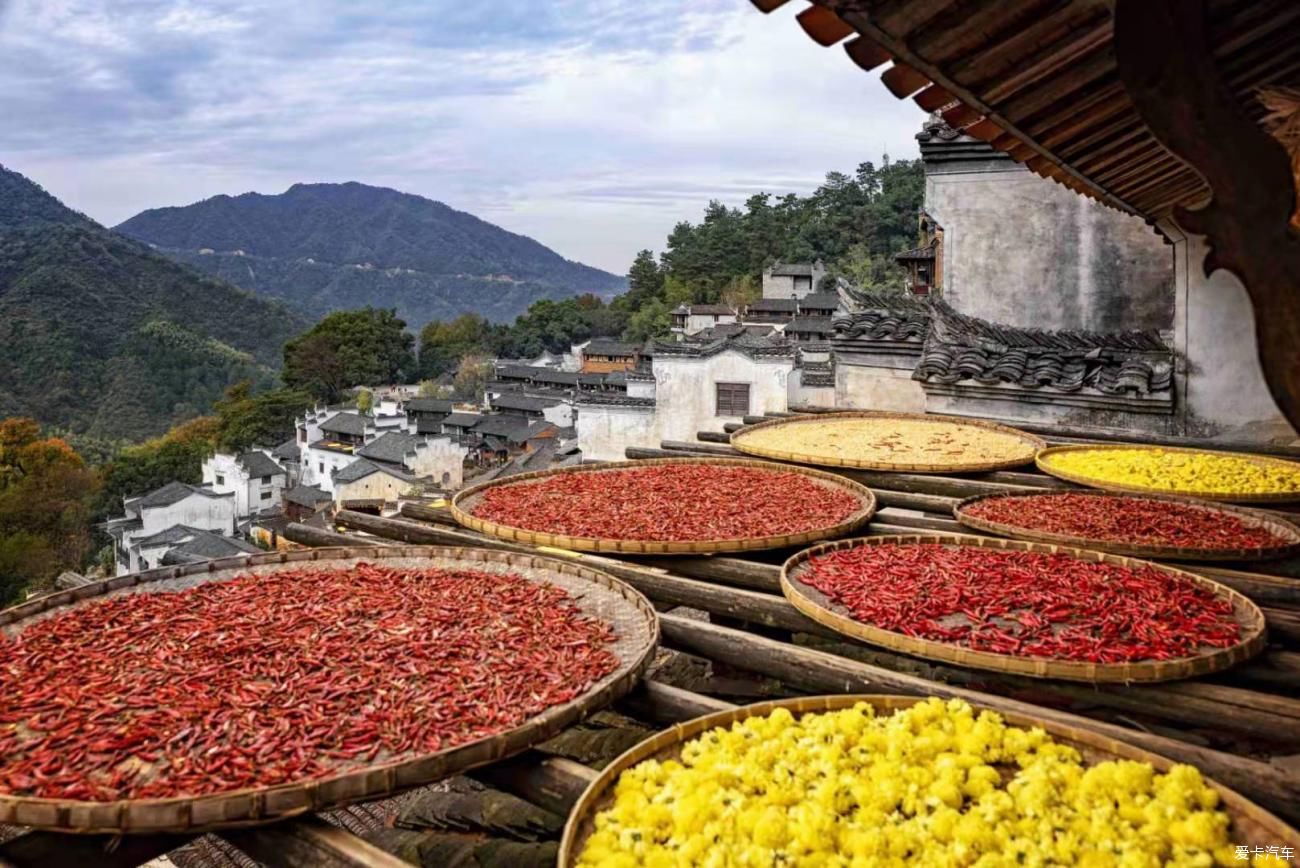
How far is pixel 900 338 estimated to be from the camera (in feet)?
32.3

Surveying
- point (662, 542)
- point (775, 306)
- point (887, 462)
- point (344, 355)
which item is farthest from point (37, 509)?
point (662, 542)

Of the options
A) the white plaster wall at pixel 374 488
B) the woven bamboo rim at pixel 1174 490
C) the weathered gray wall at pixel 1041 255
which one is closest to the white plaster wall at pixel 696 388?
the weathered gray wall at pixel 1041 255

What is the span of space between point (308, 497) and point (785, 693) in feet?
111

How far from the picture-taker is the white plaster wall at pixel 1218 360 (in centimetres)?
695

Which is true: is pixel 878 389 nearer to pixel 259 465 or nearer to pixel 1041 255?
pixel 1041 255

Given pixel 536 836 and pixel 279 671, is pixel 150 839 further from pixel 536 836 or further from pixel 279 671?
pixel 536 836

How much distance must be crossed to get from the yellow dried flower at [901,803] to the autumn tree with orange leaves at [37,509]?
36.5 m

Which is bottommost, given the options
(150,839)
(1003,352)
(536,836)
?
(536,836)

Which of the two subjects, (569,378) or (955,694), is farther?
(569,378)

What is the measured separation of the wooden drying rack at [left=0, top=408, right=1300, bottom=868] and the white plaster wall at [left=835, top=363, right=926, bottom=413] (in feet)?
Result: 18.3

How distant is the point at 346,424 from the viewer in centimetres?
4047

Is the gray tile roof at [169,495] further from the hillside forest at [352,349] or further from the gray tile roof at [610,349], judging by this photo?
the gray tile roof at [610,349]

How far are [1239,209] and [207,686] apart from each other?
2.76m

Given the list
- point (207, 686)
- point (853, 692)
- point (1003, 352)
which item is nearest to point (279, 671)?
point (207, 686)
